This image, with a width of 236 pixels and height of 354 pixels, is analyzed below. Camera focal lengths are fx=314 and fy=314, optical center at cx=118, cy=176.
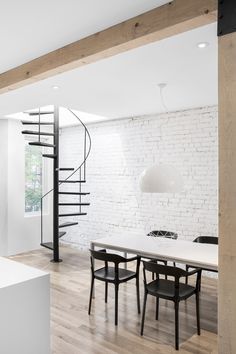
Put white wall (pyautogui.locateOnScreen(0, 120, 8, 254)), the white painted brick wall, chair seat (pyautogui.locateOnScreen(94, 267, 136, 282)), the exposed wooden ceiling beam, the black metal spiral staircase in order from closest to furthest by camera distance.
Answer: the exposed wooden ceiling beam < chair seat (pyautogui.locateOnScreen(94, 267, 136, 282)) < the white painted brick wall < the black metal spiral staircase < white wall (pyautogui.locateOnScreen(0, 120, 8, 254))

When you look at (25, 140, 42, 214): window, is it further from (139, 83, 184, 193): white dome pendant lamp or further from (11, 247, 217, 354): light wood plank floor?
(139, 83, 184, 193): white dome pendant lamp

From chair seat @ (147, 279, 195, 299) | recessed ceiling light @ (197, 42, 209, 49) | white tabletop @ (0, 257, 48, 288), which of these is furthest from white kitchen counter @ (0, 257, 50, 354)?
recessed ceiling light @ (197, 42, 209, 49)

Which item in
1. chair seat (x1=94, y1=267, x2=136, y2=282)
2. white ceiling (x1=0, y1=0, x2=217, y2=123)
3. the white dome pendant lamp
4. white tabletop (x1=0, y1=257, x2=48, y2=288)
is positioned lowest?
chair seat (x1=94, y1=267, x2=136, y2=282)

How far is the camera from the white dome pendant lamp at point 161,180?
10.8 ft

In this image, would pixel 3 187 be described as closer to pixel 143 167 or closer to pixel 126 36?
pixel 143 167

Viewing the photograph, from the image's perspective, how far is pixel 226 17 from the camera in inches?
75.4

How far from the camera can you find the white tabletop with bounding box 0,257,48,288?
195 centimetres

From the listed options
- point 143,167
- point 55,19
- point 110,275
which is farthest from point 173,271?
point 143,167

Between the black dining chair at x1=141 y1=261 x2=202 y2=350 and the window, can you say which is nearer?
the black dining chair at x1=141 y1=261 x2=202 y2=350

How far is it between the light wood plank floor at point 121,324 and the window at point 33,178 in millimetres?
2387

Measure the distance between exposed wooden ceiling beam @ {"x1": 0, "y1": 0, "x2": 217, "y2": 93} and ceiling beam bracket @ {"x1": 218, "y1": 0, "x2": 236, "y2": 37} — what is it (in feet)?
0.16

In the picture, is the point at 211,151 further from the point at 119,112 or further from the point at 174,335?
the point at 174,335

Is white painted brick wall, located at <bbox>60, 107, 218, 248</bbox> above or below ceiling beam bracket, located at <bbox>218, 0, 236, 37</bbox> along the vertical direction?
below

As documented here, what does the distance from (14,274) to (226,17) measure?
6.97ft
